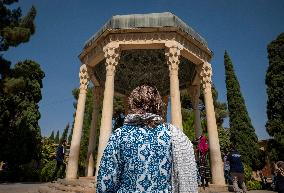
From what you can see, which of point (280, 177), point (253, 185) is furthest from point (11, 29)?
point (253, 185)

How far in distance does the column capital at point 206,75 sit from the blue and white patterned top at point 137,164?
1122 cm

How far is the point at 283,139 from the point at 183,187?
20933mm

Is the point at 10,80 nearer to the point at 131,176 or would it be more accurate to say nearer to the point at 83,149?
the point at 83,149

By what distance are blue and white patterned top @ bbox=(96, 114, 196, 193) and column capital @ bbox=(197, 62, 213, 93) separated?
11.2 meters

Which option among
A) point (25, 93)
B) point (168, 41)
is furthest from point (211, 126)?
point (25, 93)

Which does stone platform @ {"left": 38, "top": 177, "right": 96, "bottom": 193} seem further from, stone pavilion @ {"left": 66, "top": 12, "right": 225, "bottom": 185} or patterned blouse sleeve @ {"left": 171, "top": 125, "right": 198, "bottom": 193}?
patterned blouse sleeve @ {"left": 171, "top": 125, "right": 198, "bottom": 193}

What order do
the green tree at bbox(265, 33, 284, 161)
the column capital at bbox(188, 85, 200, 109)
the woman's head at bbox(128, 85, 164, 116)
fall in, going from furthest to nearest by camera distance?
1. the green tree at bbox(265, 33, 284, 161)
2. the column capital at bbox(188, 85, 200, 109)
3. the woman's head at bbox(128, 85, 164, 116)

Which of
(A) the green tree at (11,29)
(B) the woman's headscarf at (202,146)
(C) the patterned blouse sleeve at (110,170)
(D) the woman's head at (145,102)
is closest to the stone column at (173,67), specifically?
(B) the woman's headscarf at (202,146)

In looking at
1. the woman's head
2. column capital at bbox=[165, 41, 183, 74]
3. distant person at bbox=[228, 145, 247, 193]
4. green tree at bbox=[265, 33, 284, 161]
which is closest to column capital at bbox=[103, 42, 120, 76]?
column capital at bbox=[165, 41, 183, 74]

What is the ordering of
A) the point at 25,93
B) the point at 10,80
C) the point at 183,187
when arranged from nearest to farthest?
1. the point at 183,187
2. the point at 10,80
3. the point at 25,93

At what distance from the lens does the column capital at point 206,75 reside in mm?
12898

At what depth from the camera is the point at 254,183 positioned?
18.0 m

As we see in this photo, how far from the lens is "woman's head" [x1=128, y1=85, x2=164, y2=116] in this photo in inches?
86.9

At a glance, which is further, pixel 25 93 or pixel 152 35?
pixel 25 93
